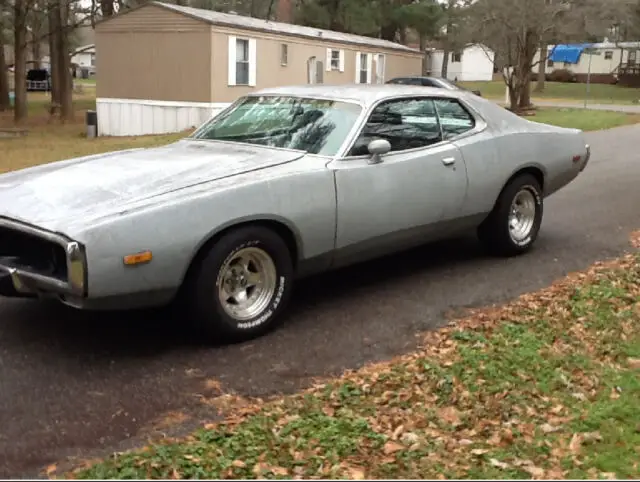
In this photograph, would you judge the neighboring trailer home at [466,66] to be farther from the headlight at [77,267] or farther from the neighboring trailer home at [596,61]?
the headlight at [77,267]

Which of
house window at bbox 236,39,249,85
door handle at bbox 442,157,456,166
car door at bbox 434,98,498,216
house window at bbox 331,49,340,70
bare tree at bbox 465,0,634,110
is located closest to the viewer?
door handle at bbox 442,157,456,166

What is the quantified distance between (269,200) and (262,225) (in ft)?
0.53

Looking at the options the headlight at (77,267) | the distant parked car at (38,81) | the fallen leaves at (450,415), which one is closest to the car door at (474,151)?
the fallen leaves at (450,415)

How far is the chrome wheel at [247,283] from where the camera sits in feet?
15.2

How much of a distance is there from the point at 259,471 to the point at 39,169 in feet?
9.97

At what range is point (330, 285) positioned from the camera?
19.8ft

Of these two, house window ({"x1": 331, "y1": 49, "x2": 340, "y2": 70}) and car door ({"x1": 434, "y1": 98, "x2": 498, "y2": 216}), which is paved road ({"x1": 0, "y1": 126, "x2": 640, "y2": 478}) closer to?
A: car door ({"x1": 434, "y1": 98, "x2": 498, "y2": 216})

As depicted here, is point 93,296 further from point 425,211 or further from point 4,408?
point 425,211

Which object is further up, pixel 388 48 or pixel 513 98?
pixel 388 48

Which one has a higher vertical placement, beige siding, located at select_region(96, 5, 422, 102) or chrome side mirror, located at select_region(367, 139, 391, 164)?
beige siding, located at select_region(96, 5, 422, 102)

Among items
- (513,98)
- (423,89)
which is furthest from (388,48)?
(423,89)

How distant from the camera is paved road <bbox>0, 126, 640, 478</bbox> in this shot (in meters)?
3.67

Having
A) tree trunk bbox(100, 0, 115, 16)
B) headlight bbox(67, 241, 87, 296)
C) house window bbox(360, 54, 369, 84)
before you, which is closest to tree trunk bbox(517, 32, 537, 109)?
house window bbox(360, 54, 369, 84)

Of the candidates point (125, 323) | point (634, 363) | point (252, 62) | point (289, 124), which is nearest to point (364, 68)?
point (252, 62)
